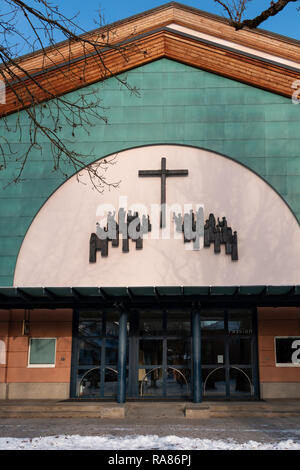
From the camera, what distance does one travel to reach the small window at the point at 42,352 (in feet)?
55.8

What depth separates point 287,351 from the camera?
1678cm

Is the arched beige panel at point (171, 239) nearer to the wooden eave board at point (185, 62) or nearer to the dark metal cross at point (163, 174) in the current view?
the dark metal cross at point (163, 174)

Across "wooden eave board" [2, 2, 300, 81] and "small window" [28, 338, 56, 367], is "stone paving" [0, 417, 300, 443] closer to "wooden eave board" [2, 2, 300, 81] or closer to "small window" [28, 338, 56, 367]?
"small window" [28, 338, 56, 367]

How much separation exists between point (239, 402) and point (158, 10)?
1394cm

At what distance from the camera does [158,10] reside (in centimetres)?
1823

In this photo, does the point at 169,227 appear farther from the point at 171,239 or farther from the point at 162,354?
the point at 162,354

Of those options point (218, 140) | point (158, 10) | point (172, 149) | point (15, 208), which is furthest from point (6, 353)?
point (158, 10)

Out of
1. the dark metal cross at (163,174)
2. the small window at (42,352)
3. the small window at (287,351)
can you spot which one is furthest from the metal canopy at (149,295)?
the dark metal cross at (163,174)

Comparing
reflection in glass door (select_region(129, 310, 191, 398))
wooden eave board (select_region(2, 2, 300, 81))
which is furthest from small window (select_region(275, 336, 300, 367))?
wooden eave board (select_region(2, 2, 300, 81))

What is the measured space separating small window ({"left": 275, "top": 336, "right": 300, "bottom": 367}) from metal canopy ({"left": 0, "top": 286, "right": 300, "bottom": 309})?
4.23 feet

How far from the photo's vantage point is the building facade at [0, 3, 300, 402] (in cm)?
1658

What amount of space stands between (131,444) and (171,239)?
8.39m

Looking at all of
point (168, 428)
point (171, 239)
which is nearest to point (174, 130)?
point (171, 239)
